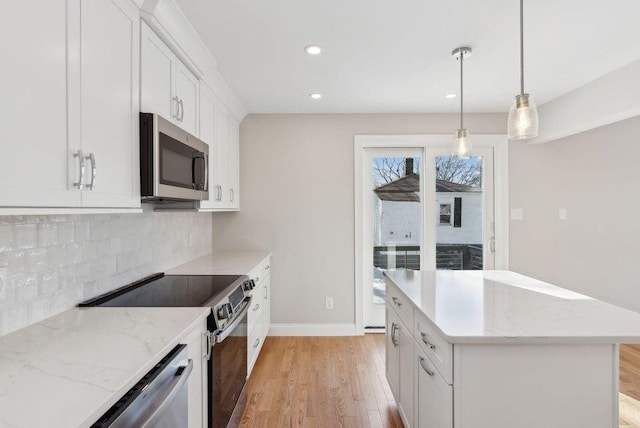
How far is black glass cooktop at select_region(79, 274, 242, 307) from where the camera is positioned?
1.73 m

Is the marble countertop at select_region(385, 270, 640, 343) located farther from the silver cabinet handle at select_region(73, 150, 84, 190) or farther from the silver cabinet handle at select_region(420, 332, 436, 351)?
the silver cabinet handle at select_region(73, 150, 84, 190)

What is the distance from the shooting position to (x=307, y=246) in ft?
12.5

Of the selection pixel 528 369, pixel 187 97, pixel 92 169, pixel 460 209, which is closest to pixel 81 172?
pixel 92 169

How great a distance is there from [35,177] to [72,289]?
825 mm

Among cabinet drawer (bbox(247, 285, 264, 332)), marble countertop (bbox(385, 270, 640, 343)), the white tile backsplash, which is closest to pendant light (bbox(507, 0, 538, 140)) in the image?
marble countertop (bbox(385, 270, 640, 343))

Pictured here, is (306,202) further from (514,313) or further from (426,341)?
(514,313)

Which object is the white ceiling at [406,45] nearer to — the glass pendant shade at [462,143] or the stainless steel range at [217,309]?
the glass pendant shade at [462,143]

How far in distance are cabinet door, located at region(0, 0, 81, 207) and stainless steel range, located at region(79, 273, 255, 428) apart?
79cm

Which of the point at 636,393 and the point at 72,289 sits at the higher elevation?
the point at 72,289

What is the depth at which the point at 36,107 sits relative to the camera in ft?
3.34

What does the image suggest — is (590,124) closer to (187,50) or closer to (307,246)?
(307,246)

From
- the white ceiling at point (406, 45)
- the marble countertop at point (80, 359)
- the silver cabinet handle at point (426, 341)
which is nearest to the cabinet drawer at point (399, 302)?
the silver cabinet handle at point (426, 341)

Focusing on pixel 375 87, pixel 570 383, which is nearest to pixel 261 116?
pixel 375 87

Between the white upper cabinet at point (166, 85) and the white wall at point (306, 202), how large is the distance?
145cm
